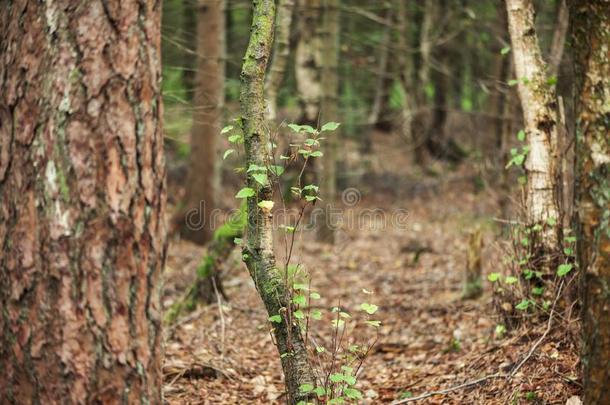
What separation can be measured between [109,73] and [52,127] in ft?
1.00

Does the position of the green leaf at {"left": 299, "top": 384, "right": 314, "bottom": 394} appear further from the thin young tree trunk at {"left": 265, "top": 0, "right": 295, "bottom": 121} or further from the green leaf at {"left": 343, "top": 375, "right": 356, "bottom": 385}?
the thin young tree trunk at {"left": 265, "top": 0, "right": 295, "bottom": 121}

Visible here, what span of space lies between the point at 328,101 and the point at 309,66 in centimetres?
72

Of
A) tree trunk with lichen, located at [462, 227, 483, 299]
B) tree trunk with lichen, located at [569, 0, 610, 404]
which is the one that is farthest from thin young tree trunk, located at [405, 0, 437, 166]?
tree trunk with lichen, located at [569, 0, 610, 404]

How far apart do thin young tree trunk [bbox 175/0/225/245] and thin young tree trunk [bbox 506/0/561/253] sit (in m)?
5.84

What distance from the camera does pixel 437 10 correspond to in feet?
62.4

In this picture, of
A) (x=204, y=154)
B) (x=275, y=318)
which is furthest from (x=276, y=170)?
(x=204, y=154)

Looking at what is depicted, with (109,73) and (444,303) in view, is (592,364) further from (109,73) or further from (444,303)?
(444,303)

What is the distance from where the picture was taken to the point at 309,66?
11.7 m

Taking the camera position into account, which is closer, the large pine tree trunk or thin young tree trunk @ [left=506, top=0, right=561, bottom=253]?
the large pine tree trunk

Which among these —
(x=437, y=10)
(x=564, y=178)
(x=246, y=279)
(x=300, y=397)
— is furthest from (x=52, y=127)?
(x=437, y=10)

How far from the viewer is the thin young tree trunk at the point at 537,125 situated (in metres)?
4.91

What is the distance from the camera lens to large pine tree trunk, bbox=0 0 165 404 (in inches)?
102

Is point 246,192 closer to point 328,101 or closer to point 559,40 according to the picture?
point 559,40

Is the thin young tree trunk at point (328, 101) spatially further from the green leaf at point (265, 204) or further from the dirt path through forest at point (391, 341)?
the green leaf at point (265, 204)
